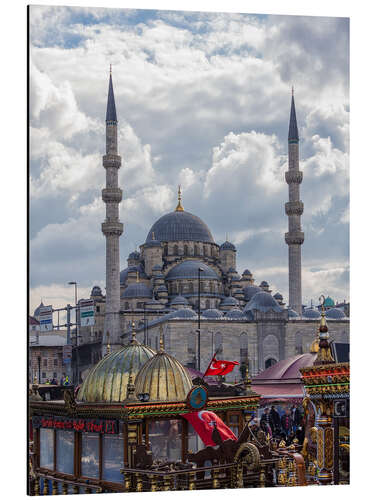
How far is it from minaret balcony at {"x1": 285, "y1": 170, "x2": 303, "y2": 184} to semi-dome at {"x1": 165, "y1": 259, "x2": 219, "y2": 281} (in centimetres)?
2422

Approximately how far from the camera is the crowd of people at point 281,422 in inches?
527

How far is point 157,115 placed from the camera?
1243cm

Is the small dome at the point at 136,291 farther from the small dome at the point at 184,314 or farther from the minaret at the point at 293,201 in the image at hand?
the minaret at the point at 293,201

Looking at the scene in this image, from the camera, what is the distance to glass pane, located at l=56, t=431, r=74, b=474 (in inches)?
400

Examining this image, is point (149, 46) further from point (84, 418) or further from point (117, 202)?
point (117, 202)

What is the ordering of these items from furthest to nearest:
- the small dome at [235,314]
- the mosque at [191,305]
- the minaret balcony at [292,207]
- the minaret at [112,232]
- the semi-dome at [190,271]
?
1. the semi-dome at [190,271]
2. the small dome at [235,314]
3. the mosque at [191,305]
4. the minaret at [112,232]
5. the minaret balcony at [292,207]

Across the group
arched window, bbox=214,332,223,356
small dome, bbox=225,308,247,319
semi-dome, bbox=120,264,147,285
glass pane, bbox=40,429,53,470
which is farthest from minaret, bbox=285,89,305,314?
semi-dome, bbox=120,264,147,285

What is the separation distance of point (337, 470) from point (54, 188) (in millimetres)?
5531

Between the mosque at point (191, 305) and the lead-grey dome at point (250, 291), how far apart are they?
49 millimetres

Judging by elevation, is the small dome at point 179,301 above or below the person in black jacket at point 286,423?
above

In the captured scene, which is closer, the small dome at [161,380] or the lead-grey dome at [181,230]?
the small dome at [161,380]

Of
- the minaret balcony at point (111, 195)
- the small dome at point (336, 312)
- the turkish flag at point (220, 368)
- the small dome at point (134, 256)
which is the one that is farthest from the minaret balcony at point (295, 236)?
the small dome at point (134, 256)

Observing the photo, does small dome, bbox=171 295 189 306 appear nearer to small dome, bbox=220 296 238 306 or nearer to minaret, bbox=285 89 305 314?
small dome, bbox=220 296 238 306

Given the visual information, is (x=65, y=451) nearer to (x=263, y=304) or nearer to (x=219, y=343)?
(x=219, y=343)
